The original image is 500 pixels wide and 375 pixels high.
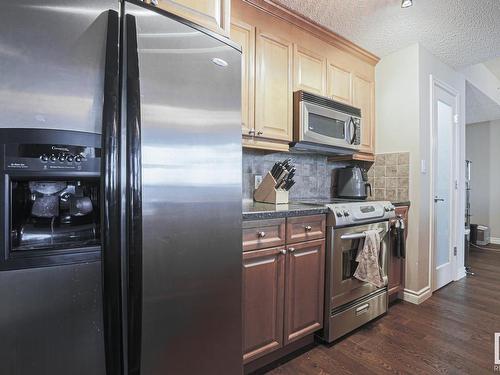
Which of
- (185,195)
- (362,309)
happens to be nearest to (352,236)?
(362,309)

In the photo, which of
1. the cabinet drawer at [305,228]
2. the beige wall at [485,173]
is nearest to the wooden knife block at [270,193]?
the cabinet drawer at [305,228]

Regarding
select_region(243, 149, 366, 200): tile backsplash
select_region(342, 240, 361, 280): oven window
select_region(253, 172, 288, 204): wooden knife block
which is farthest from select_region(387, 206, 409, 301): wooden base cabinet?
select_region(253, 172, 288, 204): wooden knife block

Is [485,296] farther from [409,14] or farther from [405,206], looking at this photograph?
[409,14]

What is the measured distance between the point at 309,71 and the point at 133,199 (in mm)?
1906

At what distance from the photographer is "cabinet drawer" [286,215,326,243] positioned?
1568mm

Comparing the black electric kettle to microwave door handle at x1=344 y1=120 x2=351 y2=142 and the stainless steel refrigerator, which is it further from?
the stainless steel refrigerator

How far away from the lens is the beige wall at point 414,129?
247 centimetres

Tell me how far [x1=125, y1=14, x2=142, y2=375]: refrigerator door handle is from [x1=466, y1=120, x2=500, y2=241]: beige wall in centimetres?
654

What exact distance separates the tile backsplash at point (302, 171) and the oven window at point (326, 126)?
402 mm

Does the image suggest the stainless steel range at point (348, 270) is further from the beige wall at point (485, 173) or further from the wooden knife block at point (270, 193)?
the beige wall at point (485, 173)

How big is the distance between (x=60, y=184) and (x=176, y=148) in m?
0.37

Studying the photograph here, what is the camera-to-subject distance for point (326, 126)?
222cm

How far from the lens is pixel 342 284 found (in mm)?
1799

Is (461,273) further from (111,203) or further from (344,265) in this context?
(111,203)
